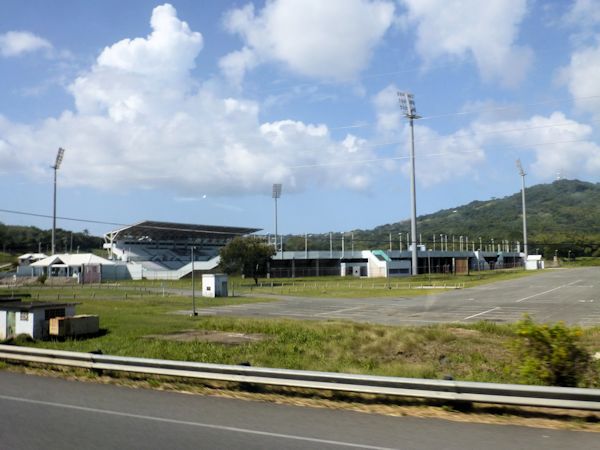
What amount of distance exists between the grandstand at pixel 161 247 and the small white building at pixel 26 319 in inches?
3242

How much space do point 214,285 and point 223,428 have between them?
48579 mm

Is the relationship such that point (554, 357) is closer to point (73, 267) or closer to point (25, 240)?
point (73, 267)

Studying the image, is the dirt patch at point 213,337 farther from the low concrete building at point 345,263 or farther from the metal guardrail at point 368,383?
the low concrete building at point 345,263

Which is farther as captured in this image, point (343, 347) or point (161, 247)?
point (161, 247)

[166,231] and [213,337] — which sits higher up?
[166,231]

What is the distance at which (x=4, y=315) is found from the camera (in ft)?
72.5

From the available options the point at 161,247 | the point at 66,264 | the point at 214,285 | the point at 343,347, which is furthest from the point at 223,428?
the point at 161,247

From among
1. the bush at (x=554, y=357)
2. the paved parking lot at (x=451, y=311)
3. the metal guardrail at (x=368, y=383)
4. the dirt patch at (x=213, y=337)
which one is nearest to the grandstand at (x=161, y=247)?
the paved parking lot at (x=451, y=311)

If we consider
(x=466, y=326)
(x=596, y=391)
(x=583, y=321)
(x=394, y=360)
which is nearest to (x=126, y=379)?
(x=394, y=360)

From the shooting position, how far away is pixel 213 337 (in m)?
21.9

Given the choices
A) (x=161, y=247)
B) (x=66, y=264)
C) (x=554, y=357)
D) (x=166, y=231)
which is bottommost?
(x=554, y=357)

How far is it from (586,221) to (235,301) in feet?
549

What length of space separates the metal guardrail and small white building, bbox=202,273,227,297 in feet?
142

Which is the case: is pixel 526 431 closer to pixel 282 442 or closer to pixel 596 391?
pixel 596 391
